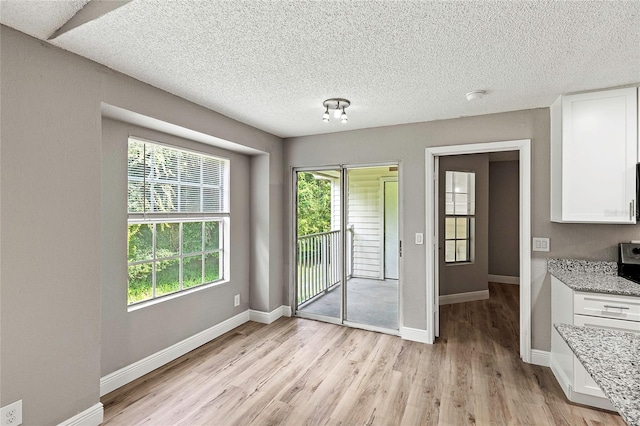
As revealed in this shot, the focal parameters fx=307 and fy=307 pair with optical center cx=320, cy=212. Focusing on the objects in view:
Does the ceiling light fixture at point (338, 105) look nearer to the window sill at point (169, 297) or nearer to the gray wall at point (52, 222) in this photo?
the gray wall at point (52, 222)

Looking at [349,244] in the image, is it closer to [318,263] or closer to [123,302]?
[318,263]

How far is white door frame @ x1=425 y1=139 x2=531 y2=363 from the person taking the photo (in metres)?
2.92

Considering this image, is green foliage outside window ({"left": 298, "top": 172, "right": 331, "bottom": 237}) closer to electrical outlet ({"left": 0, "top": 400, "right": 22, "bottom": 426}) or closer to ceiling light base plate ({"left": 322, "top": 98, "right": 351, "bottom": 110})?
ceiling light base plate ({"left": 322, "top": 98, "right": 351, "bottom": 110})

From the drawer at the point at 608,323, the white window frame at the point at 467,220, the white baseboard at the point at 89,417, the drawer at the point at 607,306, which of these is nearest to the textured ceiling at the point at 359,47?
the drawer at the point at 607,306

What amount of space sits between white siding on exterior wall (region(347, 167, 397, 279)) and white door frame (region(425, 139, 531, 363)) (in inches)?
24.5

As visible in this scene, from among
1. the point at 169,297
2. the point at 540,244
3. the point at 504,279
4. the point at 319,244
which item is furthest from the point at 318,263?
the point at 504,279

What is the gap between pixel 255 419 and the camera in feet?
6.97

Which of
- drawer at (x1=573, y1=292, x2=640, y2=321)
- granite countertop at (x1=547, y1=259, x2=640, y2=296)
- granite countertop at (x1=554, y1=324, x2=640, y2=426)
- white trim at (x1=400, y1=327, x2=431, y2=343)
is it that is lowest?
white trim at (x1=400, y1=327, x2=431, y2=343)

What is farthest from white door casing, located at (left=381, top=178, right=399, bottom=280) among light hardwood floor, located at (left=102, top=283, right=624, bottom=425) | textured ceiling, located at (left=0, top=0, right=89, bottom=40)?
textured ceiling, located at (left=0, top=0, right=89, bottom=40)

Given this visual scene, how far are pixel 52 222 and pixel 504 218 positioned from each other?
22.4ft

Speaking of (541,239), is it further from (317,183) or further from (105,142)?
(105,142)

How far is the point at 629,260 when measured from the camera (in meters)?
2.52

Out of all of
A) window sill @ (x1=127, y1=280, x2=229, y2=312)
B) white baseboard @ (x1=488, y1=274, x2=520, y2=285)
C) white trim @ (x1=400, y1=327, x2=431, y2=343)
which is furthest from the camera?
white baseboard @ (x1=488, y1=274, x2=520, y2=285)

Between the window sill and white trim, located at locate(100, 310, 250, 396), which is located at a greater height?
the window sill
